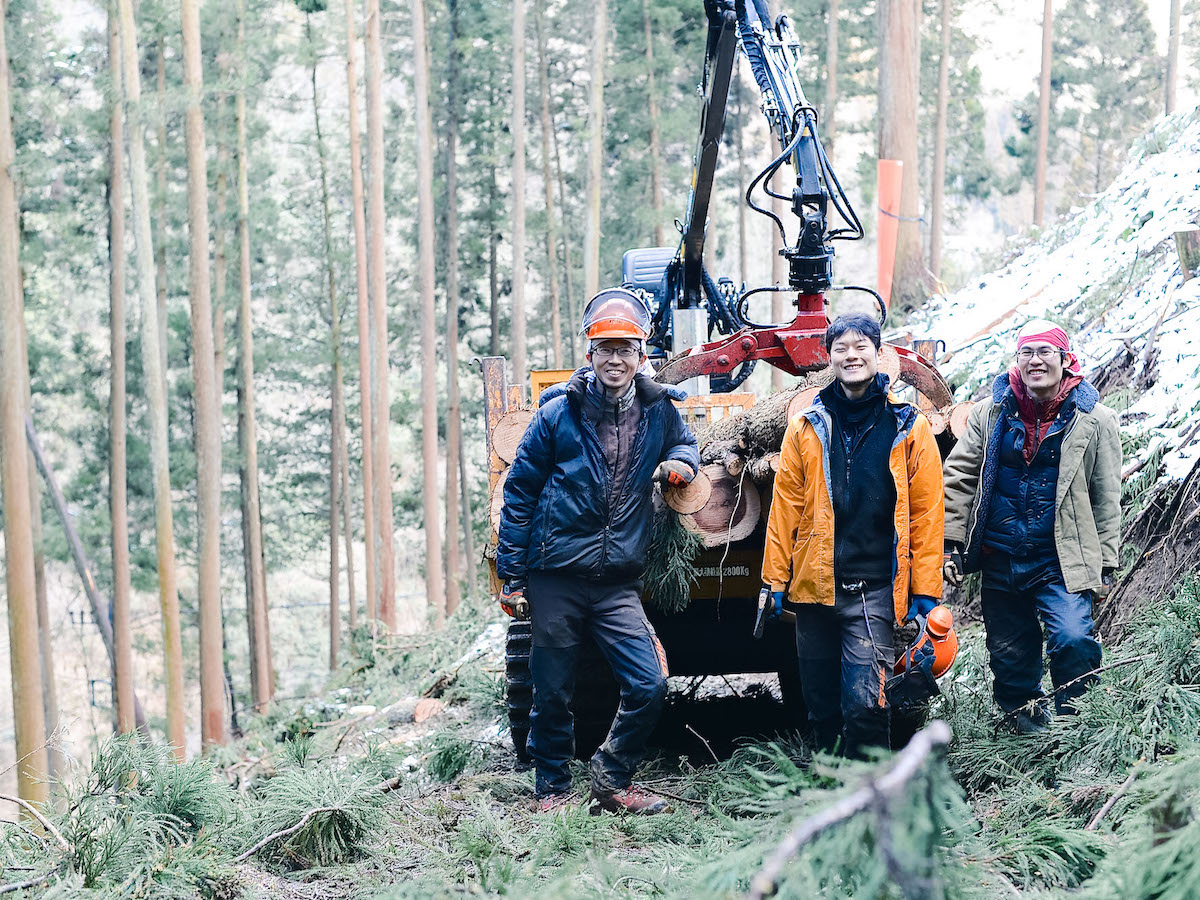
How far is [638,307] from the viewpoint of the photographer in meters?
5.29

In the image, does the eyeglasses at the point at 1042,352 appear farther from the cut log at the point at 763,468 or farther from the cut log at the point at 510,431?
the cut log at the point at 510,431

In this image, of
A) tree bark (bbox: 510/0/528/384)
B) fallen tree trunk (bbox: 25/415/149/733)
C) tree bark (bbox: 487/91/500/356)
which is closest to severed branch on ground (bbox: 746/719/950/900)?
fallen tree trunk (bbox: 25/415/149/733)

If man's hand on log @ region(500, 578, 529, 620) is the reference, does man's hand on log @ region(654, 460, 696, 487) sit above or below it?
above

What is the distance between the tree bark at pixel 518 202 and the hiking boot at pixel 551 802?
15.4m

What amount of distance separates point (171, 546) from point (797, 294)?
30.8 ft

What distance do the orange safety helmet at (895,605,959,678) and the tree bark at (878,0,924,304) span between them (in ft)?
45.0

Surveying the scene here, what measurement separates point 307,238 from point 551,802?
25.8 m

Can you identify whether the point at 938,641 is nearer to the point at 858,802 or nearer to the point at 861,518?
the point at 861,518

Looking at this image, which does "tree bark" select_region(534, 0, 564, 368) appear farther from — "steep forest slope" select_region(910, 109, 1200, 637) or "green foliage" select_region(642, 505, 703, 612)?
"green foliage" select_region(642, 505, 703, 612)

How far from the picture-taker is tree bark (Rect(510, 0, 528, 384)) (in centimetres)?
2066

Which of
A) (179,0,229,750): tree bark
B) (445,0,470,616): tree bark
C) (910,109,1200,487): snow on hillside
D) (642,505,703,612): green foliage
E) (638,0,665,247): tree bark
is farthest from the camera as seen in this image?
(445,0,470,616): tree bark

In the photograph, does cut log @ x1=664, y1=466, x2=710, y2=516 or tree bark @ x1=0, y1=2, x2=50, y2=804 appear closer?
cut log @ x1=664, y1=466, x2=710, y2=516

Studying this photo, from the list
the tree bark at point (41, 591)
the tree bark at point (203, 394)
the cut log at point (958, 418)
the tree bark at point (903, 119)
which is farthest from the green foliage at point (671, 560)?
the tree bark at point (903, 119)

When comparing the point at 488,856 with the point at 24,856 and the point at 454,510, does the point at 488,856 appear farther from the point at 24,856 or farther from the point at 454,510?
the point at 454,510
